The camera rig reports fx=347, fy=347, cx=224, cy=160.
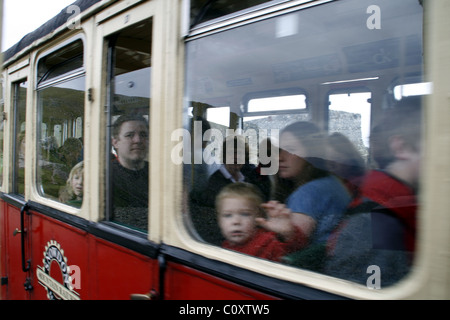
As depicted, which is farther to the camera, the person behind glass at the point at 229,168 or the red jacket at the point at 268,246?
the person behind glass at the point at 229,168

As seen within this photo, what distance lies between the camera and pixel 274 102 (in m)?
1.39

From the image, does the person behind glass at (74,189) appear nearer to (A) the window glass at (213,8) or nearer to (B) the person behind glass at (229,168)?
(B) the person behind glass at (229,168)

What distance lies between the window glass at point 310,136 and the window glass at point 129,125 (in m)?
0.34

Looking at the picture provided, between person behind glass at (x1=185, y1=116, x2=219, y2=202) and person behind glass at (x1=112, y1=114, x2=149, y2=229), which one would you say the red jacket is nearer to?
person behind glass at (x1=185, y1=116, x2=219, y2=202)

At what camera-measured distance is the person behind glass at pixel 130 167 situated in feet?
5.62

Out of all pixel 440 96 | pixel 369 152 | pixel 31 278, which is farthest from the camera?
pixel 31 278

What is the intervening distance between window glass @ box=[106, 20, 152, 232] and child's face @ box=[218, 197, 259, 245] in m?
0.46

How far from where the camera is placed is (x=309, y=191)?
1.23 m

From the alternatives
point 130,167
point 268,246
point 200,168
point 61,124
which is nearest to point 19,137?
point 61,124

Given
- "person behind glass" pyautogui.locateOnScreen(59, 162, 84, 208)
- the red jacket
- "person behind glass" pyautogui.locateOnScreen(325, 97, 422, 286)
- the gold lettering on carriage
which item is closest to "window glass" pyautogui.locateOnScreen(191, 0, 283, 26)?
"person behind glass" pyautogui.locateOnScreen(325, 97, 422, 286)

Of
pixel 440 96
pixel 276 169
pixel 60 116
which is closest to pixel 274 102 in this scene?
pixel 276 169

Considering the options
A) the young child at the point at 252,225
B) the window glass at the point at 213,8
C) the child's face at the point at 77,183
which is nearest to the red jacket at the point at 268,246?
the young child at the point at 252,225
